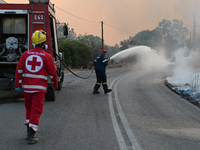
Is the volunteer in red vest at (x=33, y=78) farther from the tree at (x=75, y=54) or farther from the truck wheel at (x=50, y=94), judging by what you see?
the tree at (x=75, y=54)

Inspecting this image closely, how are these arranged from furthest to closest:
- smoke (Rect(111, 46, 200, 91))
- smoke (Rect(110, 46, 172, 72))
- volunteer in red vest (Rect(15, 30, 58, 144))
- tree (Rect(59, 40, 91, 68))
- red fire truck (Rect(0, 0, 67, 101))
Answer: smoke (Rect(110, 46, 172, 72)) < tree (Rect(59, 40, 91, 68)) < smoke (Rect(111, 46, 200, 91)) < red fire truck (Rect(0, 0, 67, 101)) < volunteer in red vest (Rect(15, 30, 58, 144))

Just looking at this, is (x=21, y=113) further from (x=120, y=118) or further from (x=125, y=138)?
(x=125, y=138)

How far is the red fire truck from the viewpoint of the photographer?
8.80 meters

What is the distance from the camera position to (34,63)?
4.91m

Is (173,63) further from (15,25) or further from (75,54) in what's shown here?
(15,25)

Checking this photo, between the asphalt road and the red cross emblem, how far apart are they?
1.30 meters

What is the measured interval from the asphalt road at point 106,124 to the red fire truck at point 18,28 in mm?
857

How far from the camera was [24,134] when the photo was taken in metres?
5.56

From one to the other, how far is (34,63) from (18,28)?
5.16 meters

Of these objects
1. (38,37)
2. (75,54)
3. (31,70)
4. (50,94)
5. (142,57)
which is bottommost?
(50,94)

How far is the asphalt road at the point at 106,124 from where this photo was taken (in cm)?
500

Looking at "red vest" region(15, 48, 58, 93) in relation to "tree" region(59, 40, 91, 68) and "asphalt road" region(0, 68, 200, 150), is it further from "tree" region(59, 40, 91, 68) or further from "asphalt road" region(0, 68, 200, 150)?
"tree" region(59, 40, 91, 68)

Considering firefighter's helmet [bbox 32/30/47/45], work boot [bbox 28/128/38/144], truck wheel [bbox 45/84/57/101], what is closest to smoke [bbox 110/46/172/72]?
truck wheel [bbox 45/84/57/101]

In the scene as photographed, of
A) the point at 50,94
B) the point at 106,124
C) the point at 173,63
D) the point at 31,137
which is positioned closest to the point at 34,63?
the point at 31,137
